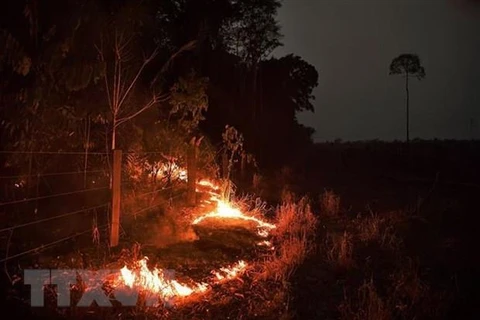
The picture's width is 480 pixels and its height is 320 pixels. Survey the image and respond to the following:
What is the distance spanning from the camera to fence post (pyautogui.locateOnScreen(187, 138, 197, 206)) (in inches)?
425

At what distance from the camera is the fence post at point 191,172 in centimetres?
1080

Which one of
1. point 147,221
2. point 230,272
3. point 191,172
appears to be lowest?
point 230,272

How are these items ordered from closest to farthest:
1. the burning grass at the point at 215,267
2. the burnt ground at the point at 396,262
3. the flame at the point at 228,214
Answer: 1. the burning grass at the point at 215,267
2. the burnt ground at the point at 396,262
3. the flame at the point at 228,214

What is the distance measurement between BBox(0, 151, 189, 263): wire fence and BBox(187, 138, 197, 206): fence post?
1.96ft

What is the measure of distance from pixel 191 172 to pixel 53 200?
3409 mm

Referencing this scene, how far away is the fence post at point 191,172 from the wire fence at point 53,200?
0.60m

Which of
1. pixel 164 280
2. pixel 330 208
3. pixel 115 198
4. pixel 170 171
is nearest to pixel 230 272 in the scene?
pixel 164 280

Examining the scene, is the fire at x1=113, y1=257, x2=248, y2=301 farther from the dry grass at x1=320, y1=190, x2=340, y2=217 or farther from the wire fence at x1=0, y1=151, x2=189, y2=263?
the dry grass at x1=320, y1=190, x2=340, y2=217

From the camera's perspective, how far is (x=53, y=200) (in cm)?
843

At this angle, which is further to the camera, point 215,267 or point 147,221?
point 147,221

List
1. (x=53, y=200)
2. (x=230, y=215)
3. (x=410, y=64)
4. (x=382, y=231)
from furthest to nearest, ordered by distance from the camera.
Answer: (x=410, y=64) → (x=230, y=215) → (x=382, y=231) → (x=53, y=200)

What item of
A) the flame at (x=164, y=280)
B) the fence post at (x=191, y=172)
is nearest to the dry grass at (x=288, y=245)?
the flame at (x=164, y=280)

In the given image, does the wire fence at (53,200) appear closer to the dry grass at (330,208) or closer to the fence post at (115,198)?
the fence post at (115,198)

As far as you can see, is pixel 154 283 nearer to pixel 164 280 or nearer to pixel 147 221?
pixel 164 280
